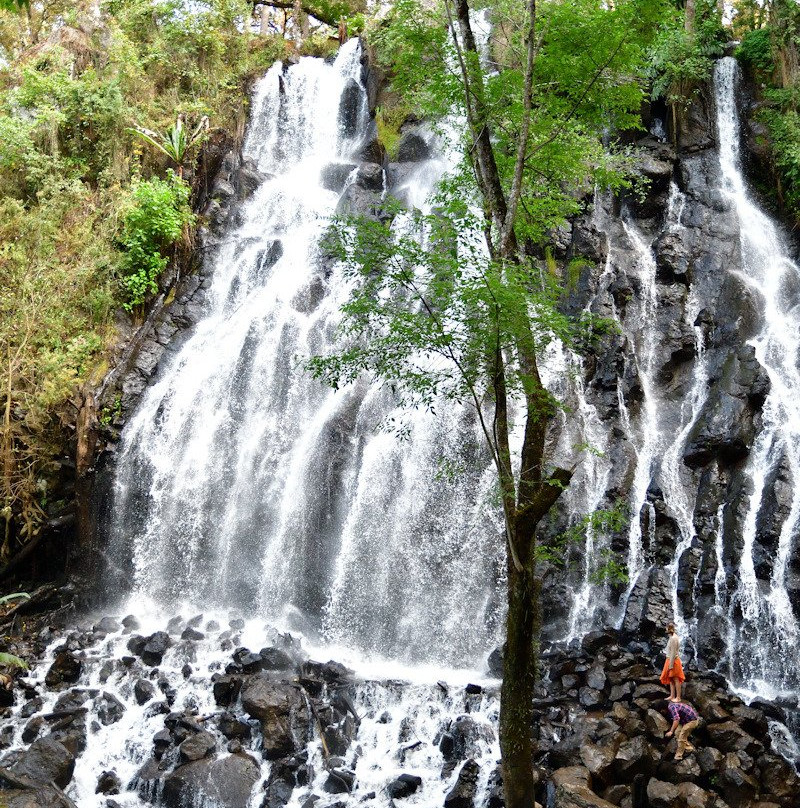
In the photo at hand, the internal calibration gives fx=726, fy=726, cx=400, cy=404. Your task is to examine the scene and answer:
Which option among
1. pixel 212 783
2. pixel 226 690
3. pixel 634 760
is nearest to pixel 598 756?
pixel 634 760

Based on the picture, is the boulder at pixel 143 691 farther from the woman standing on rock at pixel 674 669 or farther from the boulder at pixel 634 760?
the woman standing on rock at pixel 674 669

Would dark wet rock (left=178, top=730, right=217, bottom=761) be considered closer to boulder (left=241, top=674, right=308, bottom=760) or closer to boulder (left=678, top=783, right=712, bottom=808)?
boulder (left=241, top=674, right=308, bottom=760)

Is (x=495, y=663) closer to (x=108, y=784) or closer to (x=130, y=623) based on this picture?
(x=108, y=784)

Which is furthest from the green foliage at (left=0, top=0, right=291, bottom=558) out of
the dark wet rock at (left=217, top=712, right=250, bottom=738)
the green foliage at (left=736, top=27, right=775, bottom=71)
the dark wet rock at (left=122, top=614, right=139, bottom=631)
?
the green foliage at (left=736, top=27, right=775, bottom=71)

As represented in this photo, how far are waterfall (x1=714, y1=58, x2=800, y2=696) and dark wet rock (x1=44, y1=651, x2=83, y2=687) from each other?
10.6 metres

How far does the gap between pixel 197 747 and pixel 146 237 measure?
1268 centimetres

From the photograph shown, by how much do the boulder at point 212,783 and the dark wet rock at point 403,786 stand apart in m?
1.83

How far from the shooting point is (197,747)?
10016 mm

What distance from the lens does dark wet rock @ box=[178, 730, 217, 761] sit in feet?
32.6

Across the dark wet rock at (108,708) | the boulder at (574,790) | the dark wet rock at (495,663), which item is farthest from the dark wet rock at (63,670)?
the boulder at (574,790)

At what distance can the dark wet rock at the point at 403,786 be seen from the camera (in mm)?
9375

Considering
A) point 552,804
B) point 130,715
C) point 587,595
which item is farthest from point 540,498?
point 130,715

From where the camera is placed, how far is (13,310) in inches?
644

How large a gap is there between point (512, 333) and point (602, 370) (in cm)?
930
